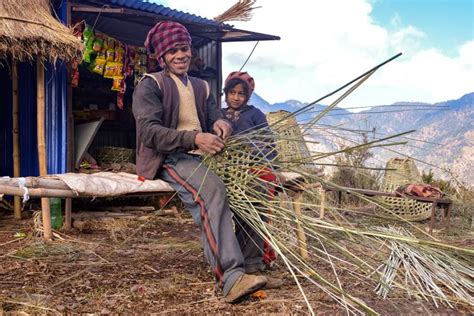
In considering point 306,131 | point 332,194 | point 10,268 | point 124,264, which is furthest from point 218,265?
point 332,194

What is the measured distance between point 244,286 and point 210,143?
742mm

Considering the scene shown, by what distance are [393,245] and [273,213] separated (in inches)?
27.9

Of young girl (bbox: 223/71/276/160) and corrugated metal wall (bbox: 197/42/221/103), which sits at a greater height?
corrugated metal wall (bbox: 197/42/221/103)

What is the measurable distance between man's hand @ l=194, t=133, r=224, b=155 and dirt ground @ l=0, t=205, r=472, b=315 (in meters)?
0.55

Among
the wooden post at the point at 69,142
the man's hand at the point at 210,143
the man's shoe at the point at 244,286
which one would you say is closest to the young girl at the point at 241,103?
the man's hand at the point at 210,143

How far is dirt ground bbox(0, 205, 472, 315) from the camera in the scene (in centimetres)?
230

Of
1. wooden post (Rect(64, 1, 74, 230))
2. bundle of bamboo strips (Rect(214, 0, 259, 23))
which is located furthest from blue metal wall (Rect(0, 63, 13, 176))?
bundle of bamboo strips (Rect(214, 0, 259, 23))

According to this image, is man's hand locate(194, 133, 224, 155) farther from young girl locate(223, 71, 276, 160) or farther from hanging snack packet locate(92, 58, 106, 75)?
hanging snack packet locate(92, 58, 106, 75)

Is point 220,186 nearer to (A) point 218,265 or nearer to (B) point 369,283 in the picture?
(A) point 218,265

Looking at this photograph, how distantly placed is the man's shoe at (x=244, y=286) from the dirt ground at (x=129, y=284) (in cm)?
9

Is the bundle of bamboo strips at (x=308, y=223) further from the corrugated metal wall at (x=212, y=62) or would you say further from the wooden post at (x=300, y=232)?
the corrugated metal wall at (x=212, y=62)

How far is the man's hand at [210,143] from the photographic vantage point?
237 centimetres

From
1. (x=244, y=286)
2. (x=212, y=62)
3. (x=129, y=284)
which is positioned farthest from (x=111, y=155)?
(x=244, y=286)

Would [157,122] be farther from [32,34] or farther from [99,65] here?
[99,65]
